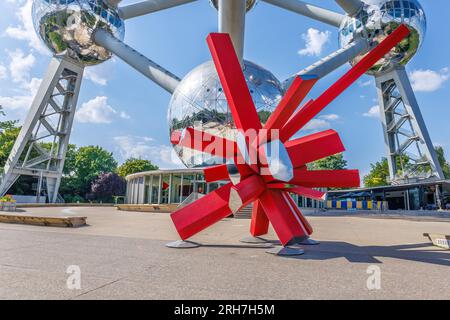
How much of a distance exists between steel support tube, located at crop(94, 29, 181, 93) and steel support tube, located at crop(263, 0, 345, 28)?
495 inches

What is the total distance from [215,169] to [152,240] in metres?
3.11

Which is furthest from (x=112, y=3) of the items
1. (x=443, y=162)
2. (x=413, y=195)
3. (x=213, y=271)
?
(x=443, y=162)

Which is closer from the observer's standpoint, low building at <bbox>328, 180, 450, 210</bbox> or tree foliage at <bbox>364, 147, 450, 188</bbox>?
low building at <bbox>328, 180, 450, 210</bbox>

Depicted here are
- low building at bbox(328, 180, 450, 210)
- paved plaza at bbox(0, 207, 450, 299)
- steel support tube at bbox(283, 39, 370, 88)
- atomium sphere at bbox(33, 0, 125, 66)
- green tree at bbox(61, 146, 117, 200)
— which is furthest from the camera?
green tree at bbox(61, 146, 117, 200)

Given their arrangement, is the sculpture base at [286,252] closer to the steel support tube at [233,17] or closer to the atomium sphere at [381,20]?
the steel support tube at [233,17]

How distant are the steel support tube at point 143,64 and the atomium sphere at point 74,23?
7.08 ft

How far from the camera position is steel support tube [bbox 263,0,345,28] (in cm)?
2736

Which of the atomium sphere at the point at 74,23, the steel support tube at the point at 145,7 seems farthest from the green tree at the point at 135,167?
the steel support tube at the point at 145,7

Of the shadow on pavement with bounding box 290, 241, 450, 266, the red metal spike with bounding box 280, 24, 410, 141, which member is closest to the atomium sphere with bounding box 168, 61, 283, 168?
the red metal spike with bounding box 280, 24, 410, 141

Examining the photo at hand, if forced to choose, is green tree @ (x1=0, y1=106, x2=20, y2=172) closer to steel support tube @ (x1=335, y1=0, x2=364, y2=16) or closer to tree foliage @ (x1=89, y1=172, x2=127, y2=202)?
tree foliage @ (x1=89, y1=172, x2=127, y2=202)

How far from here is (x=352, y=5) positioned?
2875 cm

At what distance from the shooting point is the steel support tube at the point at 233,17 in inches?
592

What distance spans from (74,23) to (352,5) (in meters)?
28.8
